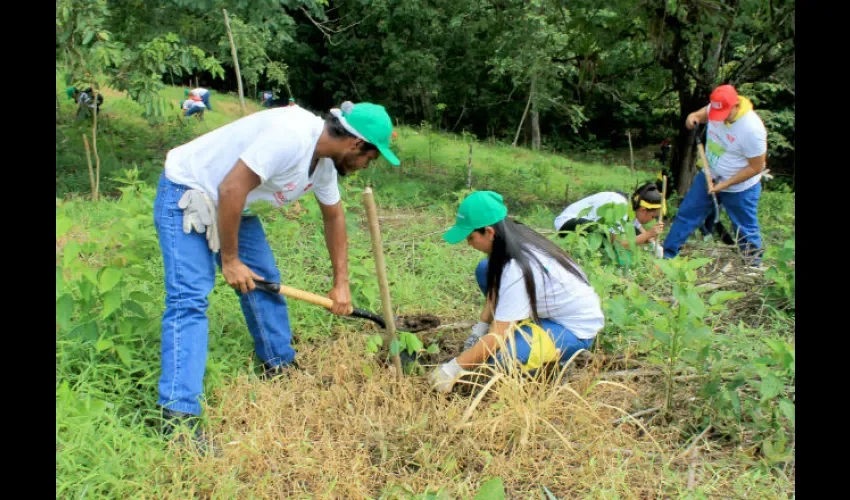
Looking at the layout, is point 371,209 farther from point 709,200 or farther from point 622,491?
point 709,200

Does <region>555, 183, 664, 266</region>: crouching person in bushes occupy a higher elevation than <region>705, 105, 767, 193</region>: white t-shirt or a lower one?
lower

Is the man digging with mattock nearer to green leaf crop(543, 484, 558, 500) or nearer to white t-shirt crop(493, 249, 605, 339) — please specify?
white t-shirt crop(493, 249, 605, 339)

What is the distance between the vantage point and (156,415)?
8.40 feet

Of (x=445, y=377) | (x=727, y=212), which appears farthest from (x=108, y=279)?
(x=727, y=212)

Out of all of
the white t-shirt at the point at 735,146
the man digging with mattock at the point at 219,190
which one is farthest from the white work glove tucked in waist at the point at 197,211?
the white t-shirt at the point at 735,146

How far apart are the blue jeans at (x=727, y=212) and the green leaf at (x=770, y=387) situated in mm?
2720

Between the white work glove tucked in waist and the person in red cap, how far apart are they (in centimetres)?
359

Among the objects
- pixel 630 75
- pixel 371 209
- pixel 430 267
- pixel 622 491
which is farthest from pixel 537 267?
pixel 630 75

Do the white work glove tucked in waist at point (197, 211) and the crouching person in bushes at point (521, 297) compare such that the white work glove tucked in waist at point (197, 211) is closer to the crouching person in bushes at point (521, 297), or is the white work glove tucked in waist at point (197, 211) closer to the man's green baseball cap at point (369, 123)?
the man's green baseball cap at point (369, 123)

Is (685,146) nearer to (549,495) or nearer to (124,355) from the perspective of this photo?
(549,495)

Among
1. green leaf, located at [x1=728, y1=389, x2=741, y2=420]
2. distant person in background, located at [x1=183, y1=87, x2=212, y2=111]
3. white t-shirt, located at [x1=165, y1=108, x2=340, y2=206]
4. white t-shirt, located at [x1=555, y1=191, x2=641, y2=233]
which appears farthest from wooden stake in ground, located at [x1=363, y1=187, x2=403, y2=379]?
distant person in background, located at [x1=183, y1=87, x2=212, y2=111]

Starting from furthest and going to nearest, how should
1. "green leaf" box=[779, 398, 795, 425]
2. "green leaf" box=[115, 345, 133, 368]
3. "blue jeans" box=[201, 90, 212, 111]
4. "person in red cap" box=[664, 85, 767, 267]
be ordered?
"blue jeans" box=[201, 90, 212, 111]
"person in red cap" box=[664, 85, 767, 267]
"green leaf" box=[115, 345, 133, 368]
"green leaf" box=[779, 398, 795, 425]

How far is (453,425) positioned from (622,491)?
0.66 m

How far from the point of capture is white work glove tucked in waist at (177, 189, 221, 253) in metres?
2.50
